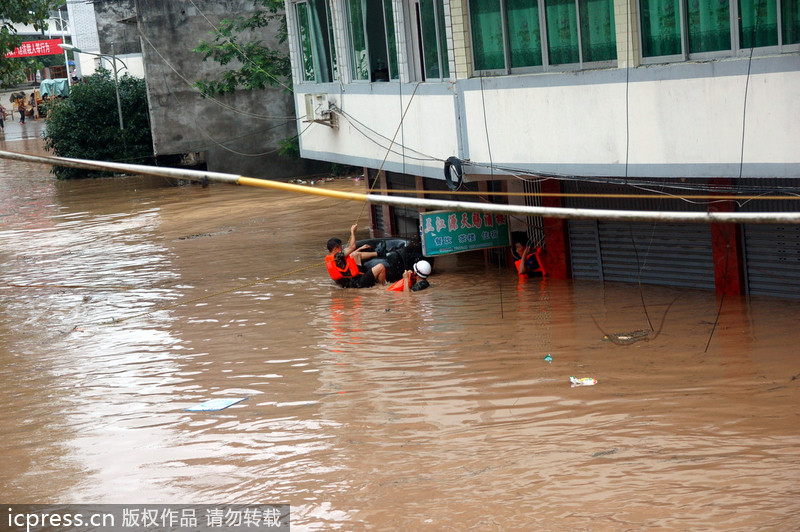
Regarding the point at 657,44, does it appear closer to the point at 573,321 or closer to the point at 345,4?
the point at 573,321

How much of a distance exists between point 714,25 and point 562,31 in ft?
7.46

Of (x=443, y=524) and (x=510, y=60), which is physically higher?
(x=510, y=60)

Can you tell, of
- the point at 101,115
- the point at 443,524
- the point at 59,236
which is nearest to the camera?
the point at 443,524

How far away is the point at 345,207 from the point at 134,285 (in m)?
8.95

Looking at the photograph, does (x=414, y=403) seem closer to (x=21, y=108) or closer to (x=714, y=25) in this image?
(x=714, y=25)

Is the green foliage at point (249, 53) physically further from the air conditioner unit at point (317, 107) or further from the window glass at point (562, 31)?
the window glass at point (562, 31)

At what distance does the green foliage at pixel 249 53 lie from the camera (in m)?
29.2

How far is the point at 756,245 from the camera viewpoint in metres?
12.0

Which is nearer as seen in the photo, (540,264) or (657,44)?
(657,44)

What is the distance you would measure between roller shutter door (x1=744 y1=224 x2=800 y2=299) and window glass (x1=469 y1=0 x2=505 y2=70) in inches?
165

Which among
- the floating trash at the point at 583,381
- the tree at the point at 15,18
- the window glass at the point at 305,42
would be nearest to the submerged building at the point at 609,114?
the window glass at the point at 305,42

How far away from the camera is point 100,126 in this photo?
1495 inches

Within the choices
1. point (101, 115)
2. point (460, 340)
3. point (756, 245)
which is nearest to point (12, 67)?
point (460, 340)

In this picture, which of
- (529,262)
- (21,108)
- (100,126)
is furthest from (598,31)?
(21,108)
